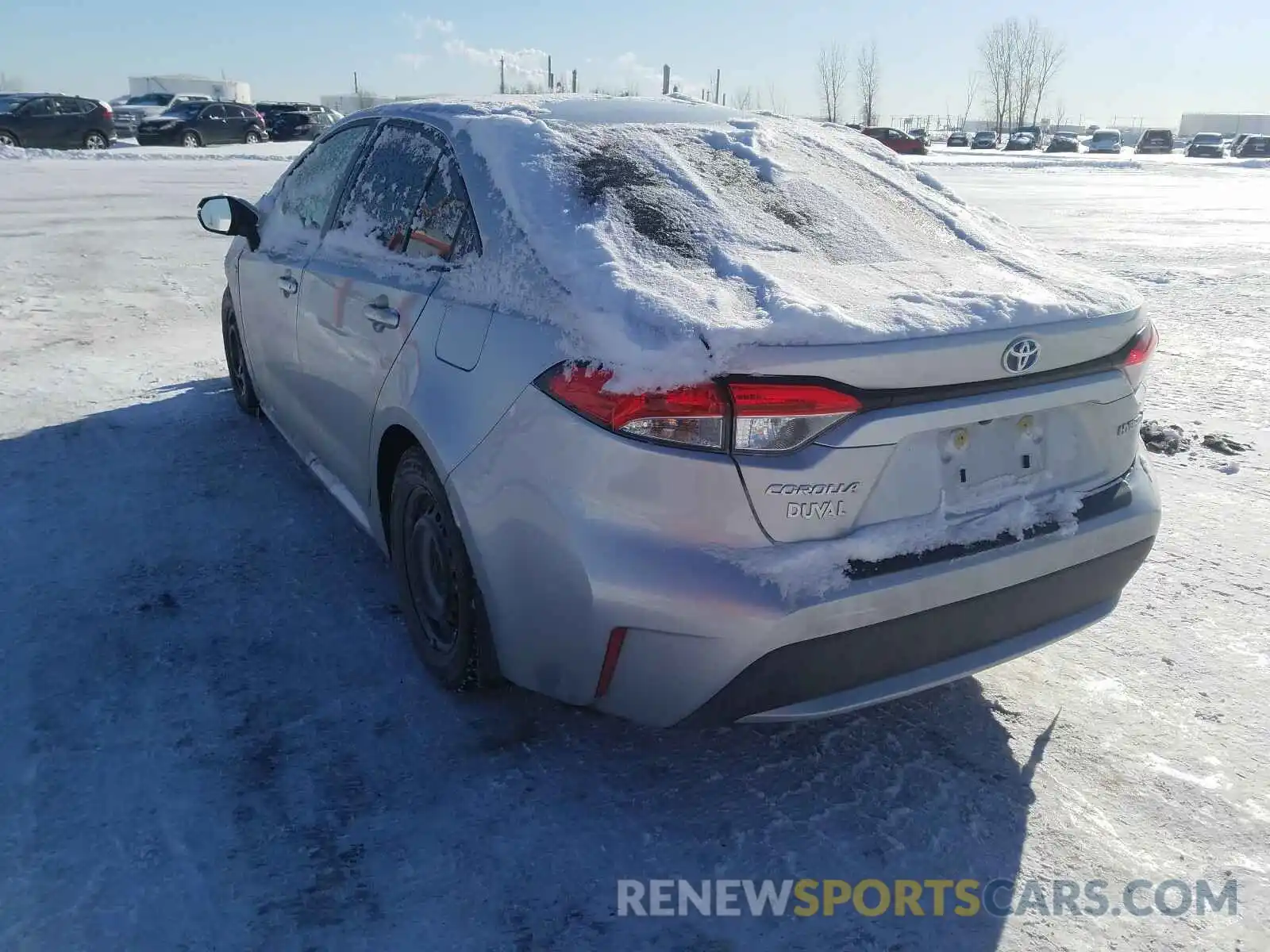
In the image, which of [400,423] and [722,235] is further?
[400,423]

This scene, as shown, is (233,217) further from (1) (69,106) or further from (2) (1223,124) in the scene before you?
(2) (1223,124)

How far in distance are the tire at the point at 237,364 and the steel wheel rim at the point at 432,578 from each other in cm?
235

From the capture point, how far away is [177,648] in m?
3.03

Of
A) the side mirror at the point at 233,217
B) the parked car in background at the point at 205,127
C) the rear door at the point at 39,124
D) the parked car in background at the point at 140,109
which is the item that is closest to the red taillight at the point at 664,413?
the side mirror at the point at 233,217

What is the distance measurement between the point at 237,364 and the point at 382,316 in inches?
102

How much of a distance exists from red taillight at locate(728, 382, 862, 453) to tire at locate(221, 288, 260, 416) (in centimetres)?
354

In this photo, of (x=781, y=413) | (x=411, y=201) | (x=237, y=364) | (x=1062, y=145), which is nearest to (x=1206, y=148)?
(x=1062, y=145)

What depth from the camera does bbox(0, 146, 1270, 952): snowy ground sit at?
2.07m

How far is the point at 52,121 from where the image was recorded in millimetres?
→ 25766

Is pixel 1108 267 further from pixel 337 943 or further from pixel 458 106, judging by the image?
pixel 337 943

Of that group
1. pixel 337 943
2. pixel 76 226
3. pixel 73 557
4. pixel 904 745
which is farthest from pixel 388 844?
pixel 76 226

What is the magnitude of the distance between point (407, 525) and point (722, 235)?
4.13 ft

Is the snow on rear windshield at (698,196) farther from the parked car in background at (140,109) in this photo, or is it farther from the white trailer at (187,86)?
the white trailer at (187,86)

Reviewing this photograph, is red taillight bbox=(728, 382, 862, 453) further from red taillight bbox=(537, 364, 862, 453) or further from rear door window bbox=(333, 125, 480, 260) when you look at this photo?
rear door window bbox=(333, 125, 480, 260)
